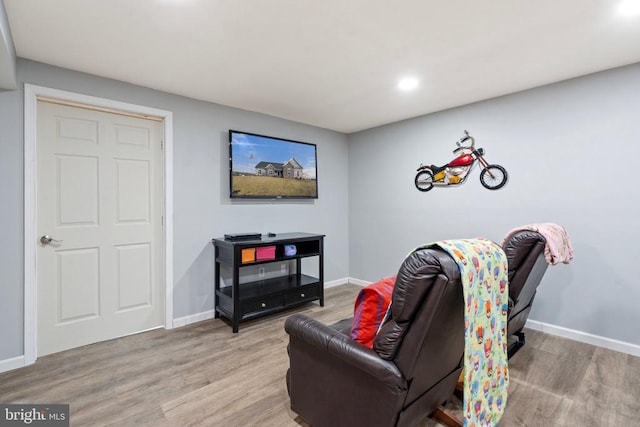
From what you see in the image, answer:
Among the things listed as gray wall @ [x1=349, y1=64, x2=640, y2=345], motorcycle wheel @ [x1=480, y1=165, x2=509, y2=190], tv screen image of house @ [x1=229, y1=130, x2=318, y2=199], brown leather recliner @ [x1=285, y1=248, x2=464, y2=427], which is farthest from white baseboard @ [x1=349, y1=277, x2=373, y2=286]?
brown leather recliner @ [x1=285, y1=248, x2=464, y2=427]

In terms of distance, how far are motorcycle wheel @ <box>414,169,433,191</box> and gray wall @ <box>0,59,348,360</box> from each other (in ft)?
4.09

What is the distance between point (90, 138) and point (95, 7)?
131 cm

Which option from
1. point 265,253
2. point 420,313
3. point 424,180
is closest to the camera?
point 420,313

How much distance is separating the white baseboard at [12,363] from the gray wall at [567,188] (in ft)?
13.2

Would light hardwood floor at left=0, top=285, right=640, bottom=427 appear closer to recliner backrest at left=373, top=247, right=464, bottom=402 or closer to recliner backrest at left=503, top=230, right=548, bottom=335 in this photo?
recliner backrest at left=503, top=230, right=548, bottom=335

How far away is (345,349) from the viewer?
1418 millimetres

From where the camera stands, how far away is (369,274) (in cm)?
462

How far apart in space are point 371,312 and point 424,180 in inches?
112

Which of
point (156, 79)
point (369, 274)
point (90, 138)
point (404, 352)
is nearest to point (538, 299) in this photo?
point (369, 274)

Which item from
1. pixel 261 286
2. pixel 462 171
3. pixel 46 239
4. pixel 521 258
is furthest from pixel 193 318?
pixel 462 171

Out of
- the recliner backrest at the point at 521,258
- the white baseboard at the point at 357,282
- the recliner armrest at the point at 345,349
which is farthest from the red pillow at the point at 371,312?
the white baseboard at the point at 357,282

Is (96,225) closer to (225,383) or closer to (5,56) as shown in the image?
(5,56)

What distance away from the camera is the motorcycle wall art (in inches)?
130

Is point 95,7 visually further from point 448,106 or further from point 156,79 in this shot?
point 448,106
